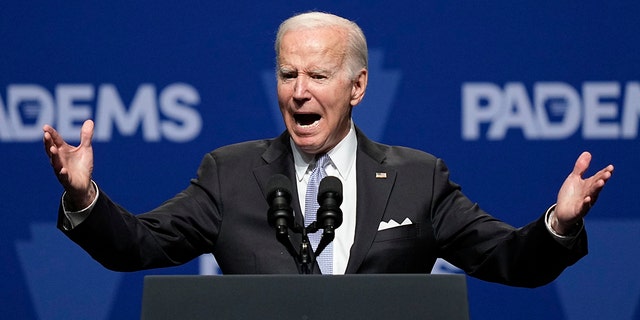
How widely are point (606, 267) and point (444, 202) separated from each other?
1.10 meters

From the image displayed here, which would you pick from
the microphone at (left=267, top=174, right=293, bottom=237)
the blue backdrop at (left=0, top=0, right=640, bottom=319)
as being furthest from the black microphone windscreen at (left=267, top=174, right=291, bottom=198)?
the blue backdrop at (left=0, top=0, right=640, bottom=319)

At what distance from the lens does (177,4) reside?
3.48m

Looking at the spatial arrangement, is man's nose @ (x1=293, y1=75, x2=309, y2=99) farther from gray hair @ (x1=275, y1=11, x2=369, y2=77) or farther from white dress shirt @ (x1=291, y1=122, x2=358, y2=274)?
white dress shirt @ (x1=291, y1=122, x2=358, y2=274)

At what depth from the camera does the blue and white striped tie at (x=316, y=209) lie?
8.06 ft

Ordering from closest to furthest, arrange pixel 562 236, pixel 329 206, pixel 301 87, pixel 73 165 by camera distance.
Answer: pixel 329 206
pixel 73 165
pixel 562 236
pixel 301 87

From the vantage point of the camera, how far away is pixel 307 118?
256 centimetres

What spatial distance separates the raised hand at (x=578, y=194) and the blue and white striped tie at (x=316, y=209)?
57cm

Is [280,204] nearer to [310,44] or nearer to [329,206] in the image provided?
[329,206]

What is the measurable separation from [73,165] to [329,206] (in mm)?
553

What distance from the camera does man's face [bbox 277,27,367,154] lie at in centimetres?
248

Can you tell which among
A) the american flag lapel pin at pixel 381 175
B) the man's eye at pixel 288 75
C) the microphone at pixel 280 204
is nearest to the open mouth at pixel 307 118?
the man's eye at pixel 288 75

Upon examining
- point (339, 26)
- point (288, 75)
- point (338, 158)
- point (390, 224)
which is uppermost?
point (339, 26)

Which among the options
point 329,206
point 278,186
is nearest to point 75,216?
point 278,186

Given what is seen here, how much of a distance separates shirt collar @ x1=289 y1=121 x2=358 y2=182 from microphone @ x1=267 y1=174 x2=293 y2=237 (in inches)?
22.5
